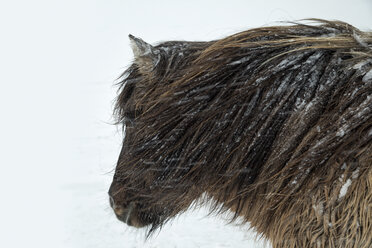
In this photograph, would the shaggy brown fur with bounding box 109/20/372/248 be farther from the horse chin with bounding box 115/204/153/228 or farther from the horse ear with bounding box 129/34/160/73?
the horse chin with bounding box 115/204/153/228

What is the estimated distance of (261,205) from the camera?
203 centimetres

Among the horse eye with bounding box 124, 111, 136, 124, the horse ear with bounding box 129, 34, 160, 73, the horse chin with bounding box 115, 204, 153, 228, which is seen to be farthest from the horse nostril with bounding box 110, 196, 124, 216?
the horse ear with bounding box 129, 34, 160, 73

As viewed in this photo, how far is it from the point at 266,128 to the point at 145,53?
0.82 metres

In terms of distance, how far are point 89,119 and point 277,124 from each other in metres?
5.58

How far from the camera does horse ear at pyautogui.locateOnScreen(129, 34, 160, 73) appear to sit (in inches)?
82.7

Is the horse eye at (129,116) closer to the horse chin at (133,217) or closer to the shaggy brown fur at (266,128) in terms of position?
the shaggy brown fur at (266,128)

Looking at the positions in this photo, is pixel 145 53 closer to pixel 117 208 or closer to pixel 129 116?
pixel 129 116

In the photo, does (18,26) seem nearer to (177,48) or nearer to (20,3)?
(20,3)

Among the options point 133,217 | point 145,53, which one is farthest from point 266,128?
point 133,217

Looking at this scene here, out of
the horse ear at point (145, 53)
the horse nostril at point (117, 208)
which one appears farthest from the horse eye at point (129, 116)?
the horse nostril at point (117, 208)

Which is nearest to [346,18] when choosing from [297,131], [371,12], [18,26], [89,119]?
[371,12]

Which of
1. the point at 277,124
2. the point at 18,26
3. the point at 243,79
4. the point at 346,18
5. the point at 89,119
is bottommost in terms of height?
the point at 89,119

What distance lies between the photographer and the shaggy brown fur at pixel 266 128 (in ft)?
5.75

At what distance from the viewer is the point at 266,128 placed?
1.91 metres
